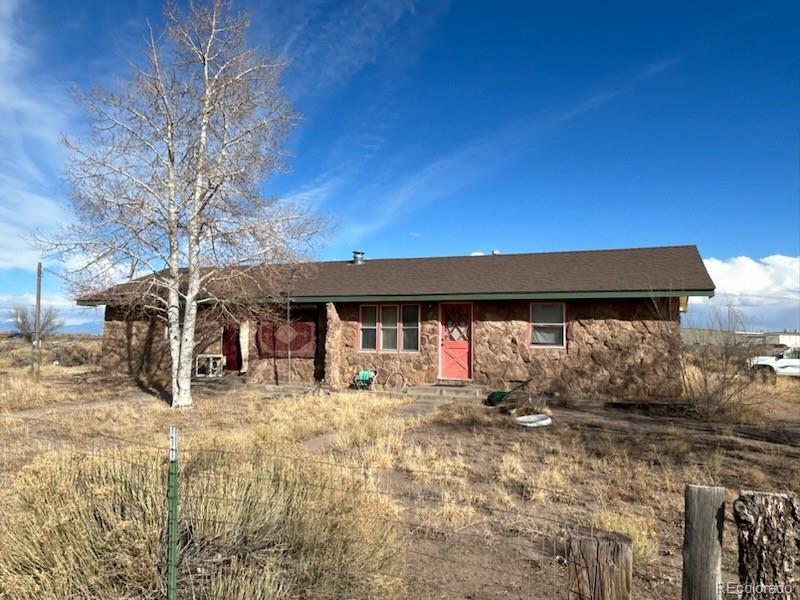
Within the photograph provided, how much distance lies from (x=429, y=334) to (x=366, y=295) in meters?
2.23

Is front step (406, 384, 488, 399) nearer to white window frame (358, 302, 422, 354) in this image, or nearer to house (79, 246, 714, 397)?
house (79, 246, 714, 397)

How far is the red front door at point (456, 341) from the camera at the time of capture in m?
16.9

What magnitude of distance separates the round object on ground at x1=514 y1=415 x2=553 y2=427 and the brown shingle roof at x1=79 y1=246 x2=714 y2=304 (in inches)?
192

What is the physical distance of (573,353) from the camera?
1566 centimetres

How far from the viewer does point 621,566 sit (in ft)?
9.68

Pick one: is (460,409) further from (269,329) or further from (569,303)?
(269,329)

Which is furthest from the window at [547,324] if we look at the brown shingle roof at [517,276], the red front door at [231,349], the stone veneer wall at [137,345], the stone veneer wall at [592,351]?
the stone veneer wall at [137,345]

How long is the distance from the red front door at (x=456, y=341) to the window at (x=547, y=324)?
1882mm

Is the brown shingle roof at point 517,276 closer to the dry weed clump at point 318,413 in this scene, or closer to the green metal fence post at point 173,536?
the dry weed clump at point 318,413

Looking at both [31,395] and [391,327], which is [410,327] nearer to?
[391,327]

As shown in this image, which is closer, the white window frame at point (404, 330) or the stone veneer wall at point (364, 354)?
the stone veneer wall at point (364, 354)

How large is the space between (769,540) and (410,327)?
49.3 feet

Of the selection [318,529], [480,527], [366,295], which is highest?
[366,295]

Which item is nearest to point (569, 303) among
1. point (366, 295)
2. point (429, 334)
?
point (429, 334)
